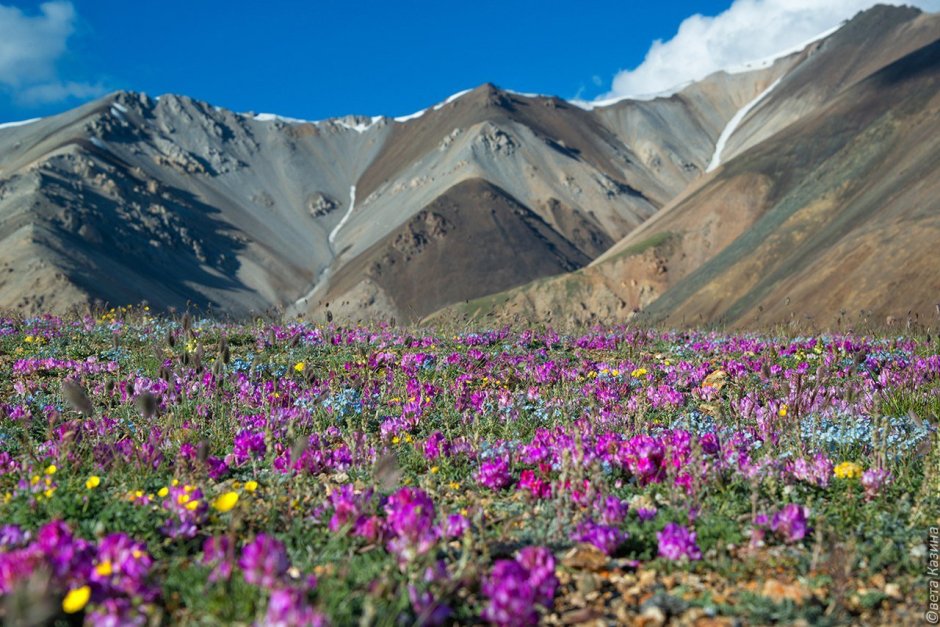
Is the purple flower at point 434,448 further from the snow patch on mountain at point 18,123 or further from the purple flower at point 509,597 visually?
the snow patch on mountain at point 18,123

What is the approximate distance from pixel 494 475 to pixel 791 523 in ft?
6.25

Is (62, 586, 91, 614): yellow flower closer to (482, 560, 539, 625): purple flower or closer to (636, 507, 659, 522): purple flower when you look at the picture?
(482, 560, 539, 625): purple flower

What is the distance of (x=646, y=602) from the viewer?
354cm

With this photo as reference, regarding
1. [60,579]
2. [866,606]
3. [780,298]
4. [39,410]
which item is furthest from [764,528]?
[780,298]

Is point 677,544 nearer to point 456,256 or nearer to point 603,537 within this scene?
point 603,537

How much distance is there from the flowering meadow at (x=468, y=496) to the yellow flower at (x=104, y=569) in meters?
0.02

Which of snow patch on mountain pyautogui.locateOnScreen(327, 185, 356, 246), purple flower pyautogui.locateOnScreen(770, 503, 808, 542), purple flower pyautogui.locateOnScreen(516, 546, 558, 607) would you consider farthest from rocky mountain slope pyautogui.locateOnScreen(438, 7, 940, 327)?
snow patch on mountain pyautogui.locateOnScreen(327, 185, 356, 246)

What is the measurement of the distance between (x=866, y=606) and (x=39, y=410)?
6.62 meters

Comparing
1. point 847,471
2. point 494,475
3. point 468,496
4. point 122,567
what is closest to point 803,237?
point 847,471

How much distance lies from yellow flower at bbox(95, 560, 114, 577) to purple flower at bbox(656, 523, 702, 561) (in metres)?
2.68

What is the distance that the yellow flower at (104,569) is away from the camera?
10.7 ft

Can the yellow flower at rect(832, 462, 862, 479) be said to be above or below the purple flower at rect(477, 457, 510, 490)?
below

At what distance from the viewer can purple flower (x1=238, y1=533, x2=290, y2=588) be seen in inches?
124

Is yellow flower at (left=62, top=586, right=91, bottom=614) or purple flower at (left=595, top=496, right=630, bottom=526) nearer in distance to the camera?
yellow flower at (left=62, top=586, right=91, bottom=614)
